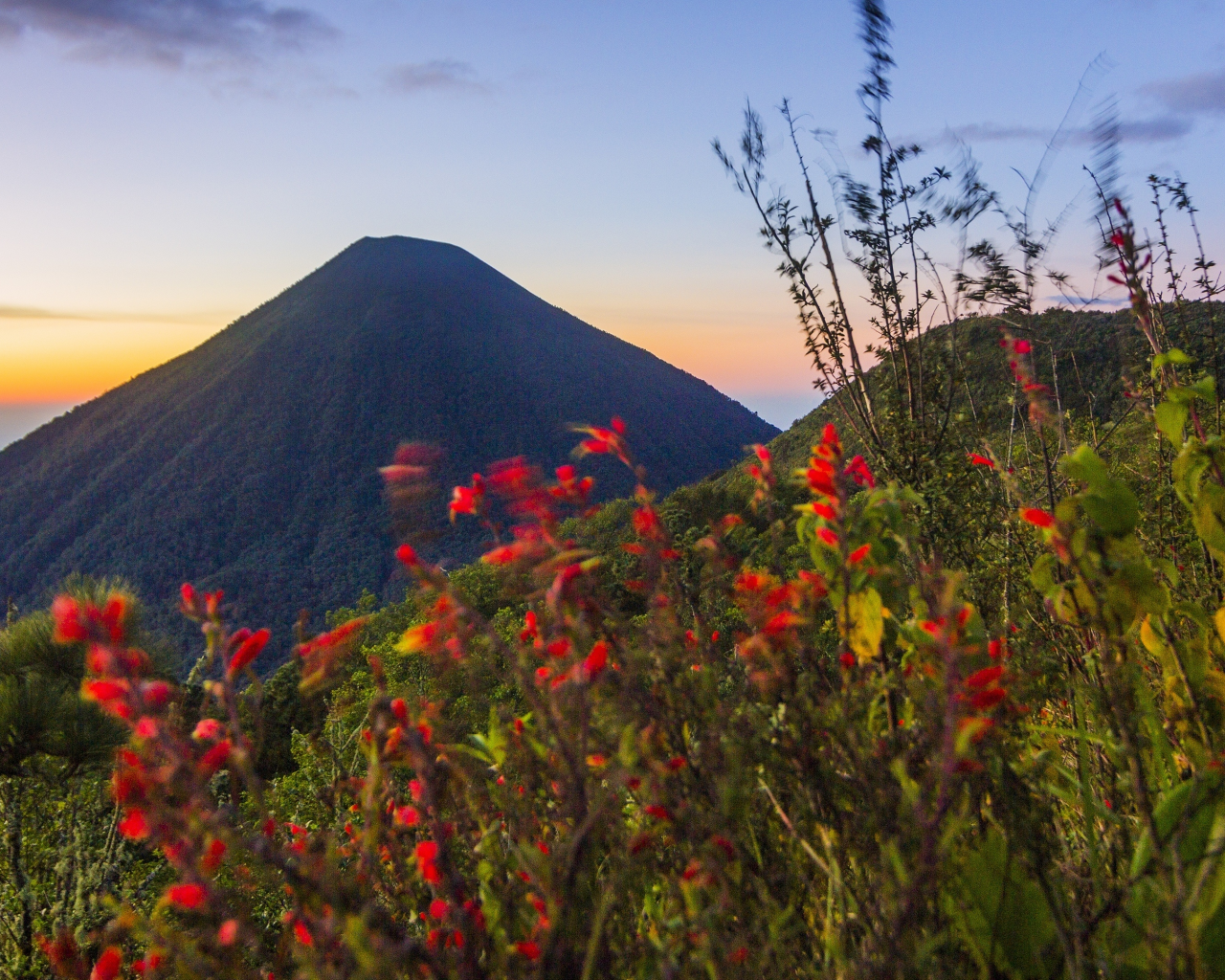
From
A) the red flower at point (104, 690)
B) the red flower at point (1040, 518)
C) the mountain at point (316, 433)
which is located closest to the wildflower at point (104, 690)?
the red flower at point (104, 690)

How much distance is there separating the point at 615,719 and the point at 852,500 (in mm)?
683

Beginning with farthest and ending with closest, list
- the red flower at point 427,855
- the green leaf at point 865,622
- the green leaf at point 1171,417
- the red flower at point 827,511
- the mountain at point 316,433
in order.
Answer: the mountain at point 316,433
the green leaf at point 1171,417
the green leaf at point 865,622
the red flower at point 827,511
the red flower at point 427,855

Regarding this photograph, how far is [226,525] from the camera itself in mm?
60062

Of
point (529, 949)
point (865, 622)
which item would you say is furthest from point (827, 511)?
point (529, 949)

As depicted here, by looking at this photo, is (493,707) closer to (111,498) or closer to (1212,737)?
(1212,737)

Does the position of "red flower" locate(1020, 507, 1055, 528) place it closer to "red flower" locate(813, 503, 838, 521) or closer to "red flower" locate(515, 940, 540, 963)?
"red flower" locate(813, 503, 838, 521)

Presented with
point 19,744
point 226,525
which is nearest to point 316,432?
point 226,525

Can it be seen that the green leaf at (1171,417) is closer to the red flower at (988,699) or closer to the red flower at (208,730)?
the red flower at (988,699)

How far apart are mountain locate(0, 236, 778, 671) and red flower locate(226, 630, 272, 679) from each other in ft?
154

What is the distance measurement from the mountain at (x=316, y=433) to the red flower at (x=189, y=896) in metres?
47.2

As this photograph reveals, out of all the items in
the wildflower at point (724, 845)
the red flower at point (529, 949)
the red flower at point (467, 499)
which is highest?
the red flower at point (467, 499)

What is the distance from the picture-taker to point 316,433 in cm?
6894

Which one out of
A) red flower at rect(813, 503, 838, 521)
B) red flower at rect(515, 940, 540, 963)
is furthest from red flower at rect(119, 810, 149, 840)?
red flower at rect(813, 503, 838, 521)

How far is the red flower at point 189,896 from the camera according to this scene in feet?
2.28
